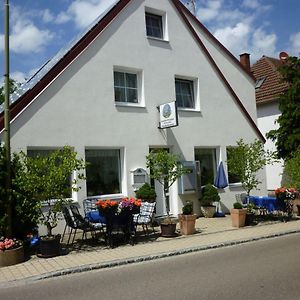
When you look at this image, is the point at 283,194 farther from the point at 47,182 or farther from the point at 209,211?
the point at 47,182

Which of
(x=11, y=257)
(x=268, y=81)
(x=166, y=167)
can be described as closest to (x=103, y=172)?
(x=166, y=167)

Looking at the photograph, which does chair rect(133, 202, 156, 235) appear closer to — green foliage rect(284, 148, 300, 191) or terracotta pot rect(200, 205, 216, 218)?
terracotta pot rect(200, 205, 216, 218)

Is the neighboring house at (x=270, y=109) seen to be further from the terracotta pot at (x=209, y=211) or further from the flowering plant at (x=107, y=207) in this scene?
the flowering plant at (x=107, y=207)

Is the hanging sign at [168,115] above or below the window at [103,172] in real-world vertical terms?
above

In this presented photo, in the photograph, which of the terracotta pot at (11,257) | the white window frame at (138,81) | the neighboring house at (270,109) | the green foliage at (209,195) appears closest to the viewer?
the terracotta pot at (11,257)

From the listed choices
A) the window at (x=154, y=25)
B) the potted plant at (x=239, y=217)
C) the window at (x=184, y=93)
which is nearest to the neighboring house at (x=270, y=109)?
the window at (x=184, y=93)

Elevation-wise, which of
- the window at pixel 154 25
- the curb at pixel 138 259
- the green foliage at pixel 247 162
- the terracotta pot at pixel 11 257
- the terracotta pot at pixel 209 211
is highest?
the window at pixel 154 25

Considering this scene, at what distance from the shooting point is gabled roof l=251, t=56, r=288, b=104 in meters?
25.4

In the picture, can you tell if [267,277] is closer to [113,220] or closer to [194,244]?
[194,244]

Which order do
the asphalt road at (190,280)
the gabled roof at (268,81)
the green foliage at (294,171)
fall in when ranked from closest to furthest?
the asphalt road at (190,280) → the green foliage at (294,171) → the gabled roof at (268,81)

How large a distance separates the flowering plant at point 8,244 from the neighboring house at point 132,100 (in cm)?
348

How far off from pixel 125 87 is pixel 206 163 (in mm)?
4629

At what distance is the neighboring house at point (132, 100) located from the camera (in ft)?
42.5

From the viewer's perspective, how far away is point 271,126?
A: 83.9ft
